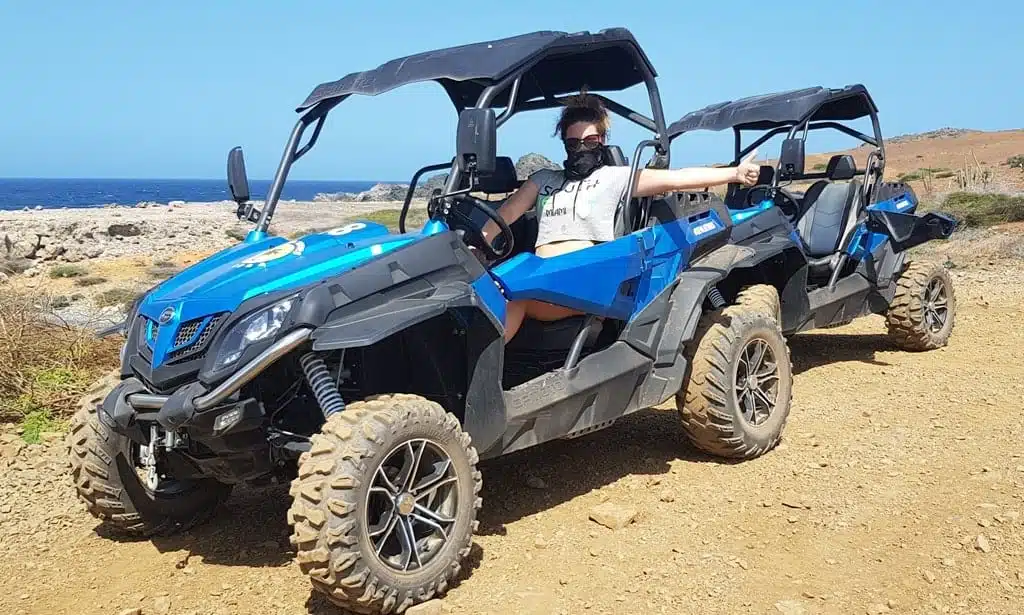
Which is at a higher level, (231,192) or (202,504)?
(231,192)

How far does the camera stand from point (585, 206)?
201 inches

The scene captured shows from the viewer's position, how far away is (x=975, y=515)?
14.7 ft

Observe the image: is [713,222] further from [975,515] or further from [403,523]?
[403,523]

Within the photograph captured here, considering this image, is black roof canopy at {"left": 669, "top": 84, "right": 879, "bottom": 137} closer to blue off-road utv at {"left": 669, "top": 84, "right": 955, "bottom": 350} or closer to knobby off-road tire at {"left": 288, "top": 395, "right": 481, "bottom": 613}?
blue off-road utv at {"left": 669, "top": 84, "right": 955, "bottom": 350}

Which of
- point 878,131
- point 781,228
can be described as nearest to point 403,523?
point 781,228

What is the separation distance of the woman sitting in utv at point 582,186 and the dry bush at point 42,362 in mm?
3639

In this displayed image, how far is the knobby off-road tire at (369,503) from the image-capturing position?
11.3 feet

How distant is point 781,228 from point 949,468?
2.69m

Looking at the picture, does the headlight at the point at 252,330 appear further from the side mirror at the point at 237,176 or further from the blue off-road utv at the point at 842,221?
the blue off-road utv at the point at 842,221

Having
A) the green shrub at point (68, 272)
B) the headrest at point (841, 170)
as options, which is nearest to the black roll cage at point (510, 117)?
the headrest at point (841, 170)

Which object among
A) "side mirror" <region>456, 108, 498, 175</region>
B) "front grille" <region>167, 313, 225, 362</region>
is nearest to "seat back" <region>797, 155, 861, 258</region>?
"side mirror" <region>456, 108, 498, 175</region>

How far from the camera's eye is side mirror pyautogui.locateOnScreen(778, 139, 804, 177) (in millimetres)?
8141

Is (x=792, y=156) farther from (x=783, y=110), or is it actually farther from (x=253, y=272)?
(x=253, y=272)

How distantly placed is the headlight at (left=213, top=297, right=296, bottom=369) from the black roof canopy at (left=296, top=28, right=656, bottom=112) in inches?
60.0
